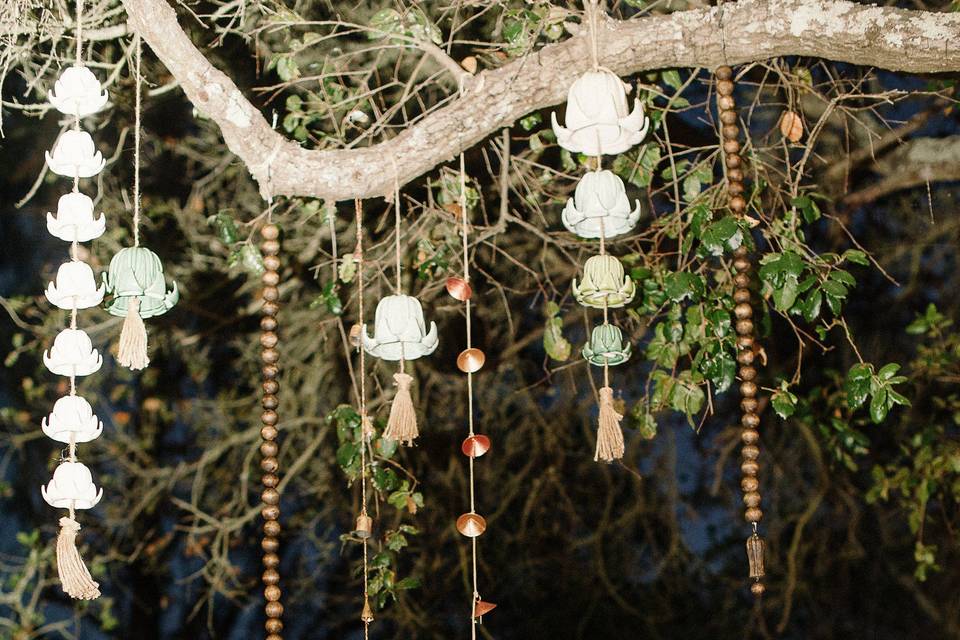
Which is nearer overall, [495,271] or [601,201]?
[601,201]

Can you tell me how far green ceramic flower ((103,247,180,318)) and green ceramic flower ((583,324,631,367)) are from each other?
666mm

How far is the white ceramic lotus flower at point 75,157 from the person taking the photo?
70.4 inches

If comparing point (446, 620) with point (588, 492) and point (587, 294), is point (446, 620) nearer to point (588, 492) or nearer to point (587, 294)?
point (588, 492)

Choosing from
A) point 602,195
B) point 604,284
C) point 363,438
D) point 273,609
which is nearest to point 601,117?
point 602,195

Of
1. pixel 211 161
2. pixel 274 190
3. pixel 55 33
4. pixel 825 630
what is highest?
pixel 211 161

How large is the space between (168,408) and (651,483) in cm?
145

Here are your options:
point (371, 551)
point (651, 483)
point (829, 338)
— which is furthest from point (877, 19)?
point (371, 551)

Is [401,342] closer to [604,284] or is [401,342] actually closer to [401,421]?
[401,421]

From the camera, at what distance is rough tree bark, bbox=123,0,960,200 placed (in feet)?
5.97

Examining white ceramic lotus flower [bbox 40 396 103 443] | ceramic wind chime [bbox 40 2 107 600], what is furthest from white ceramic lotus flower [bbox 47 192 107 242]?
white ceramic lotus flower [bbox 40 396 103 443]

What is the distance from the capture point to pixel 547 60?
1963 millimetres

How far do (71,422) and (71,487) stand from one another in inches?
3.8

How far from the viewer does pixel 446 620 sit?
11.8 feet

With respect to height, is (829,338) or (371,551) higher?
(829,338)
